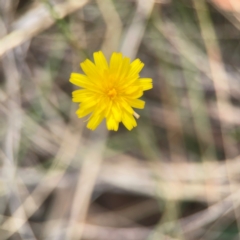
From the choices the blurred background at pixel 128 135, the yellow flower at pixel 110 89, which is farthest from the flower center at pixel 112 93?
the blurred background at pixel 128 135

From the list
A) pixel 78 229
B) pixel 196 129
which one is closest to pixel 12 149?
pixel 78 229

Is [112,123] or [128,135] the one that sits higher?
[128,135]

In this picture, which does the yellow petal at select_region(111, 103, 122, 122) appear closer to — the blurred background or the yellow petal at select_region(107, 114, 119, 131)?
the yellow petal at select_region(107, 114, 119, 131)

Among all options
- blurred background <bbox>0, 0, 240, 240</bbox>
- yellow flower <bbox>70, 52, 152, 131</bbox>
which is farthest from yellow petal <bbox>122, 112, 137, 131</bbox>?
blurred background <bbox>0, 0, 240, 240</bbox>

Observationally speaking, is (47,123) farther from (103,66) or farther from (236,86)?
(236,86)

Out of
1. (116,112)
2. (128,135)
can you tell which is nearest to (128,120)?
(116,112)

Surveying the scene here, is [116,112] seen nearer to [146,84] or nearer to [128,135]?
[146,84]

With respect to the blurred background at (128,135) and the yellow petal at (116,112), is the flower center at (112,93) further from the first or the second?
the blurred background at (128,135)
